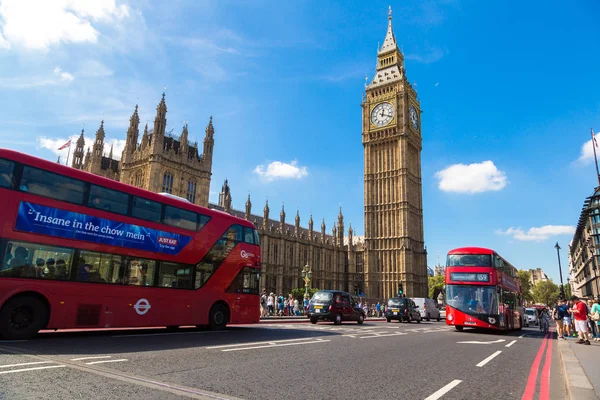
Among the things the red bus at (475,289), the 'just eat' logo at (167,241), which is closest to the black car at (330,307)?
the red bus at (475,289)

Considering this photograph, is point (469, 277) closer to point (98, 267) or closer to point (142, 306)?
point (142, 306)

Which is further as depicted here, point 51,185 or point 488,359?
point 51,185

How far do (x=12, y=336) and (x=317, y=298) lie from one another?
15.1 m

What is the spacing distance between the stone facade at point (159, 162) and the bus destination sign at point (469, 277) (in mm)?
32171

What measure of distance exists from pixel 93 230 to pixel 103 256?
30.8 inches

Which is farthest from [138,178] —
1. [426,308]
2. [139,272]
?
[139,272]

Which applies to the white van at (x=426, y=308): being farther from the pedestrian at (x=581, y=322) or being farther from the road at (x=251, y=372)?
the road at (x=251, y=372)

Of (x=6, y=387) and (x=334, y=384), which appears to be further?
(x=334, y=384)

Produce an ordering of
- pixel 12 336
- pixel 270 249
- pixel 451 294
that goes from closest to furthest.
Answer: pixel 12 336, pixel 451 294, pixel 270 249

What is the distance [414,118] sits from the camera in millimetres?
73188

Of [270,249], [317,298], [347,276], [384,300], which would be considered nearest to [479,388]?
[317,298]

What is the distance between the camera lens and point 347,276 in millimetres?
70500

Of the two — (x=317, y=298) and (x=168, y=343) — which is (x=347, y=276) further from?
(x=168, y=343)

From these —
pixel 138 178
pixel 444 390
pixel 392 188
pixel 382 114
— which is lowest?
pixel 444 390
